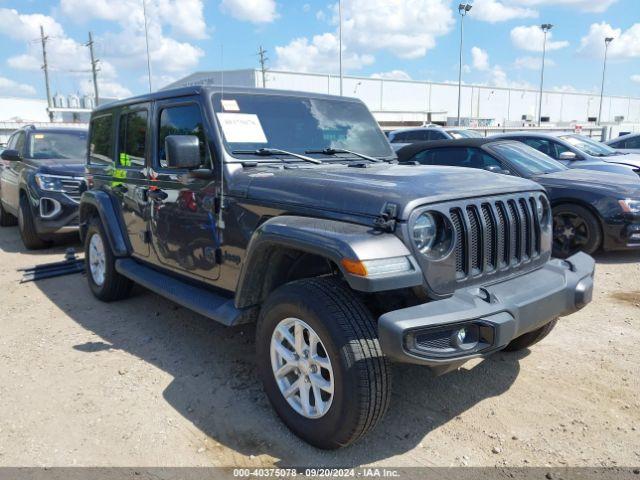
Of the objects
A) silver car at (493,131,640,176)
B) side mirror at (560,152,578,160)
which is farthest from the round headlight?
side mirror at (560,152,578,160)

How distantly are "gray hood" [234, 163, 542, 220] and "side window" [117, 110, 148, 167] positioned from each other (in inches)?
60.7

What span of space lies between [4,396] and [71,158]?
6.01 metres

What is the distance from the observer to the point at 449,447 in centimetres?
281

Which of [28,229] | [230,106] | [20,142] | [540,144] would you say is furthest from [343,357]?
[20,142]

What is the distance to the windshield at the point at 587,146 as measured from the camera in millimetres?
9892

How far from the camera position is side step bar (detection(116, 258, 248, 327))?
331 cm

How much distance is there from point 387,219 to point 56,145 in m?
8.01

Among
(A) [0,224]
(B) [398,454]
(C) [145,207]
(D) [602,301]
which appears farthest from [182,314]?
(A) [0,224]

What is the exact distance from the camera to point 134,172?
15.1 ft

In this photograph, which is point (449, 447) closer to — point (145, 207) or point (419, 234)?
point (419, 234)

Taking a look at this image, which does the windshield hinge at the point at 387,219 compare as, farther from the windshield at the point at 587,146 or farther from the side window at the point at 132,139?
the windshield at the point at 587,146

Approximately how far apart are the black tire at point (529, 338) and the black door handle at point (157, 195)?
288cm

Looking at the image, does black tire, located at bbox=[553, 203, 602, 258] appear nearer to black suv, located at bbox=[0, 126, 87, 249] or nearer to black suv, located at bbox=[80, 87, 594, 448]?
black suv, located at bbox=[80, 87, 594, 448]

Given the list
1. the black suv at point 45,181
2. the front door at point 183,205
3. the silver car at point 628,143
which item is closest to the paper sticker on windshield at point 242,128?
the front door at point 183,205
